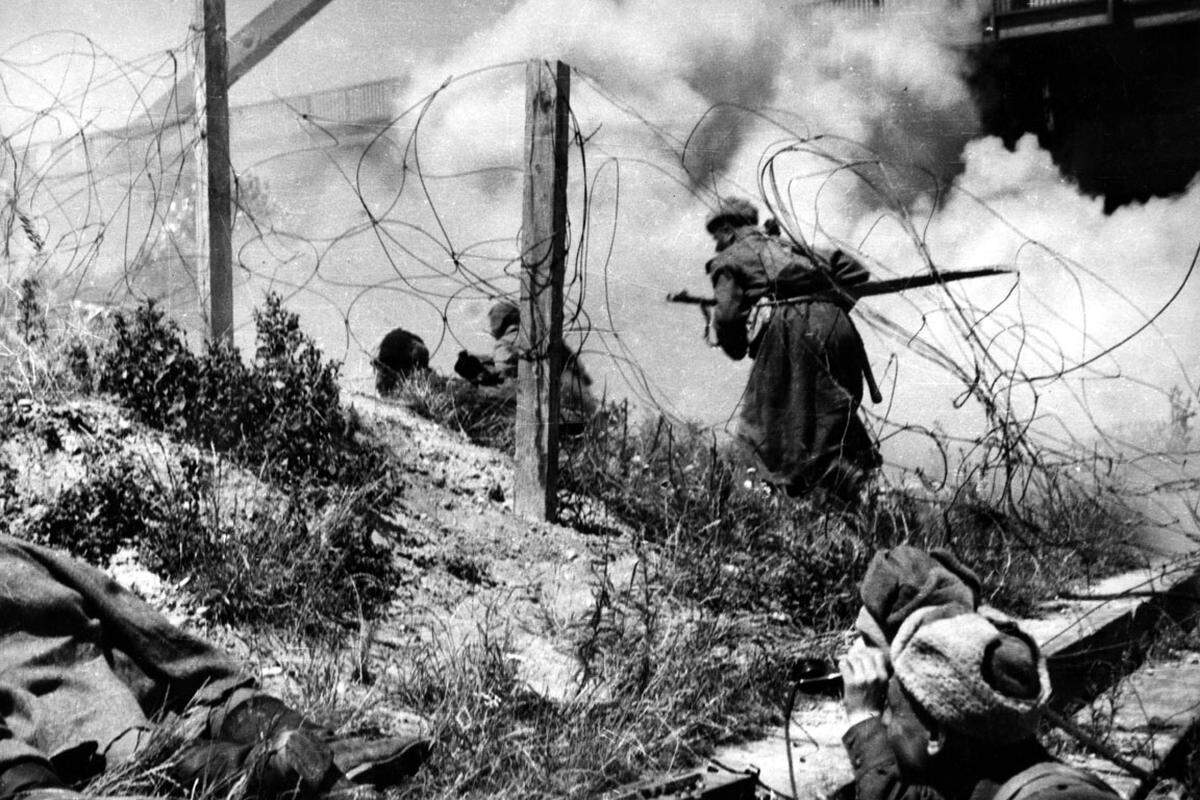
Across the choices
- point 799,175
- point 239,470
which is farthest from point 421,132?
point 239,470

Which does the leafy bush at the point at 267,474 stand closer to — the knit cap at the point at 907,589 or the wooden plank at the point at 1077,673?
the wooden plank at the point at 1077,673

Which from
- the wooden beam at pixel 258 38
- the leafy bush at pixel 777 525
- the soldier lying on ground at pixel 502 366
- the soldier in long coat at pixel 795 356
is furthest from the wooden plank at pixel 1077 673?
the wooden beam at pixel 258 38

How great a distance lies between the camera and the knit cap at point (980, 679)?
85.6 inches

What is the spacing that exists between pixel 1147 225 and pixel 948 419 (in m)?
1.52

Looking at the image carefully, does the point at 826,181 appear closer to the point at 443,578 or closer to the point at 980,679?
the point at 443,578

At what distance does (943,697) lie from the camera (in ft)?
7.24

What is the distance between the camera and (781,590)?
564 cm

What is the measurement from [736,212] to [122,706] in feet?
16.3

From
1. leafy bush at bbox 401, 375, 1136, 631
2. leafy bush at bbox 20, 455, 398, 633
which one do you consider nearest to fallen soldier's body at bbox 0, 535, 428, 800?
leafy bush at bbox 20, 455, 398, 633

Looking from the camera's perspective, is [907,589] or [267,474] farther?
[267,474]

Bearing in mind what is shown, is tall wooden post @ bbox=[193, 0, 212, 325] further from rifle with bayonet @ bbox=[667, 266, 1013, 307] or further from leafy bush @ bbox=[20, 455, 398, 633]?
rifle with bayonet @ bbox=[667, 266, 1013, 307]

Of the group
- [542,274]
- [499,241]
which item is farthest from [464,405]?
[542,274]

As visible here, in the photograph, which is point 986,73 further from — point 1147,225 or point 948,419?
point 948,419

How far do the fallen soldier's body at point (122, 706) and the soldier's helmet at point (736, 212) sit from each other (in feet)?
14.8
